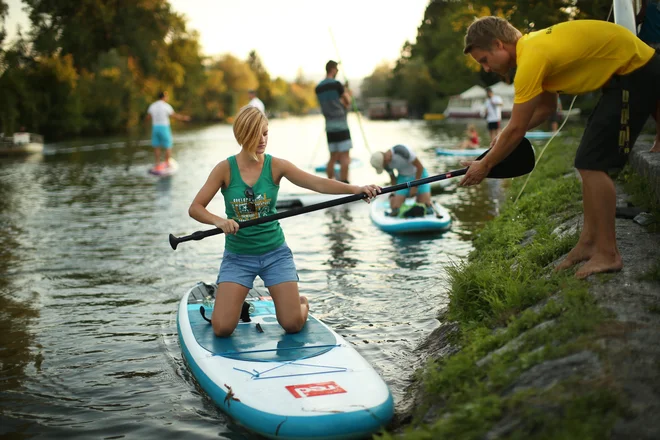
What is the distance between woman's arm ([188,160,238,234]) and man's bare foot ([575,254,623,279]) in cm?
249

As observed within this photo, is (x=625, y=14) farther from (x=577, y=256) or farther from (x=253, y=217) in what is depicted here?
(x=253, y=217)

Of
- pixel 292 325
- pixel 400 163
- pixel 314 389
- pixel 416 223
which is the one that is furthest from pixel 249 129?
pixel 400 163

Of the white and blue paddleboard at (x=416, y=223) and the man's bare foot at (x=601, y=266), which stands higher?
the man's bare foot at (x=601, y=266)

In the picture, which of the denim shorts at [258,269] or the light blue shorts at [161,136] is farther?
the light blue shorts at [161,136]

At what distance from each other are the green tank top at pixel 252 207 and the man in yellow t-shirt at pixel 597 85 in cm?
193

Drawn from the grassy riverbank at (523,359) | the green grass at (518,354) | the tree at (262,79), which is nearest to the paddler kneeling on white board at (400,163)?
the green grass at (518,354)

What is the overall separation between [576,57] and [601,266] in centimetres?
141

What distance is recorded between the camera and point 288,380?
4574 mm

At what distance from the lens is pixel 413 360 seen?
5625 millimetres

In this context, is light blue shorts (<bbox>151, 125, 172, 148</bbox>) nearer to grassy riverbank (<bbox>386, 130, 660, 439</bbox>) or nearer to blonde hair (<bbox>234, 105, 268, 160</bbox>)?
grassy riverbank (<bbox>386, 130, 660, 439</bbox>)

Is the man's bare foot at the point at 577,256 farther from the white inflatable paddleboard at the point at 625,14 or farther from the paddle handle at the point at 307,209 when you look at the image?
the white inflatable paddleboard at the point at 625,14

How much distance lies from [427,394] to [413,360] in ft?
3.95

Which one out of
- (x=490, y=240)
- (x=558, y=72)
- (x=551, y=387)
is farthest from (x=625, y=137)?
(x=490, y=240)

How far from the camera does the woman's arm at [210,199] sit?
538 centimetres
